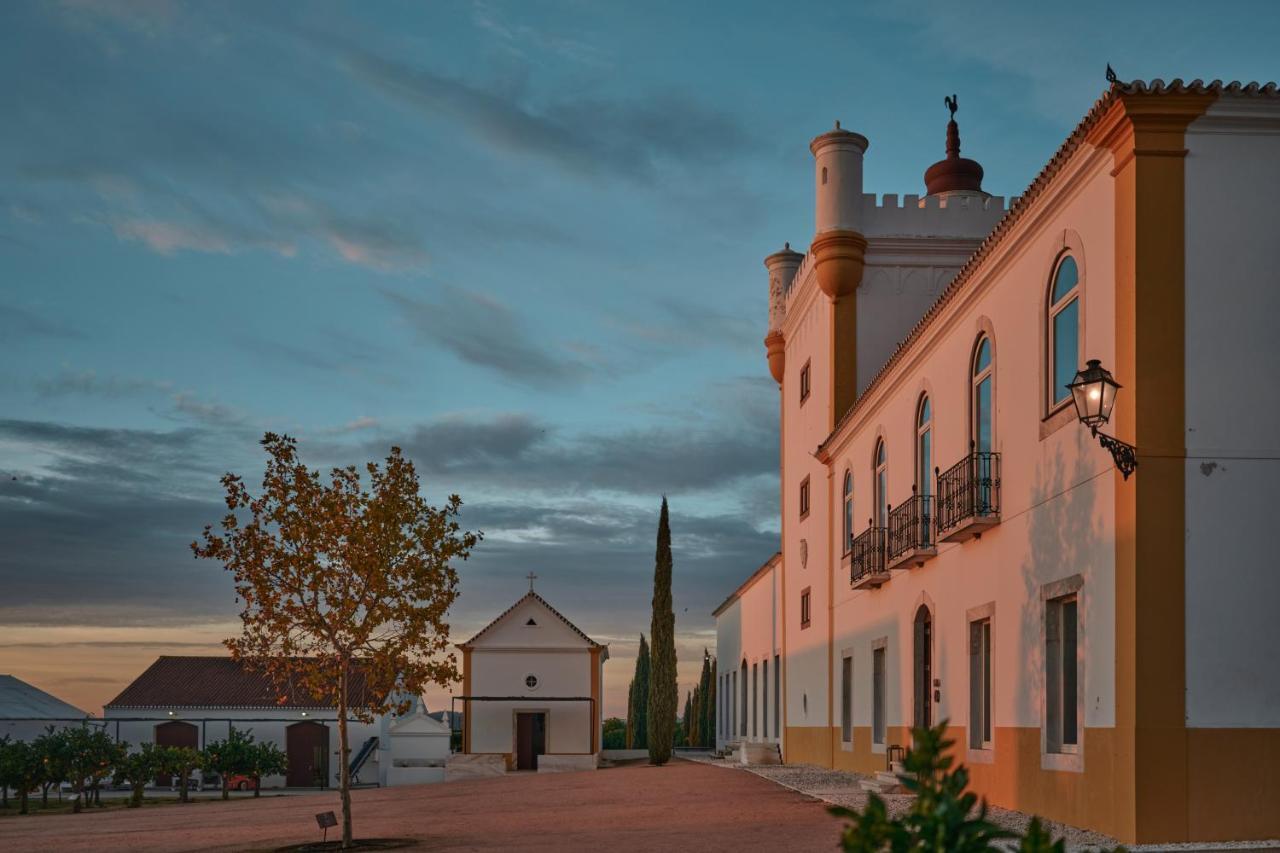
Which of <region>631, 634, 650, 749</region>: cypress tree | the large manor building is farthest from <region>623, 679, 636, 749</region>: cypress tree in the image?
the large manor building

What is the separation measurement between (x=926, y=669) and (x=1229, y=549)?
32.2 feet

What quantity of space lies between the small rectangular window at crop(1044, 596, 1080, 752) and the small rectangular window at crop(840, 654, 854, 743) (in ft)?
42.4

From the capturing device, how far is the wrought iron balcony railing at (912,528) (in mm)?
20703

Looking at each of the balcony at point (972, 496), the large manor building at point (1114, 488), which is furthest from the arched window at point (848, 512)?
the balcony at point (972, 496)

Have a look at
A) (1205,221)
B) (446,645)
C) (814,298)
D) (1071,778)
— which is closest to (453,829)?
(446,645)

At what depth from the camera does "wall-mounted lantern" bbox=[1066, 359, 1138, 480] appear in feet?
41.2

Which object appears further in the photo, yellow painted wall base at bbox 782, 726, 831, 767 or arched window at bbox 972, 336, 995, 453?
yellow painted wall base at bbox 782, 726, 831, 767

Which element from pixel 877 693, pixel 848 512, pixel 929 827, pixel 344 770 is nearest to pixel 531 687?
pixel 848 512

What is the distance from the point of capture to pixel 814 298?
107 feet

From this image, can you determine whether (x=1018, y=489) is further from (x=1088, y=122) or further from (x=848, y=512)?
(x=848, y=512)

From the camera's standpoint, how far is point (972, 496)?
17812 mm

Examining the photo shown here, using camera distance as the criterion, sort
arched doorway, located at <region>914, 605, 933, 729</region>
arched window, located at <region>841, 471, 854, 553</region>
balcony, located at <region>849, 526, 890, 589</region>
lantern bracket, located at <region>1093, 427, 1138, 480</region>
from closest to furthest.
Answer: lantern bracket, located at <region>1093, 427, 1138, 480</region> → arched doorway, located at <region>914, 605, 933, 729</region> → balcony, located at <region>849, 526, 890, 589</region> → arched window, located at <region>841, 471, 854, 553</region>

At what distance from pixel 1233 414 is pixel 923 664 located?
10.2 metres

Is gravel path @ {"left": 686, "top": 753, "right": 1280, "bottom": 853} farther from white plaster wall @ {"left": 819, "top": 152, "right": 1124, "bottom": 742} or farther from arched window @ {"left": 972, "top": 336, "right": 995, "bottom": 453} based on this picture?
arched window @ {"left": 972, "top": 336, "right": 995, "bottom": 453}
